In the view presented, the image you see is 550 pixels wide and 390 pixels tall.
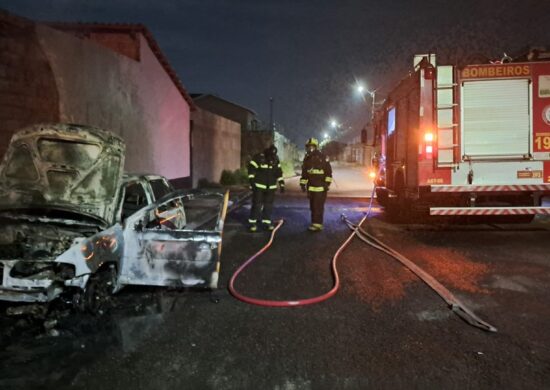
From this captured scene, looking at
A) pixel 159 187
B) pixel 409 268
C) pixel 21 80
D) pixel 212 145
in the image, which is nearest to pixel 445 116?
pixel 409 268

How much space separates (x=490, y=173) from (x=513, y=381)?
19.5 ft

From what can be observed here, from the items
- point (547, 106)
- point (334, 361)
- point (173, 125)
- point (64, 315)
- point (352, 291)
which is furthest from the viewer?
point (173, 125)

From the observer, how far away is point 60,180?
204 inches

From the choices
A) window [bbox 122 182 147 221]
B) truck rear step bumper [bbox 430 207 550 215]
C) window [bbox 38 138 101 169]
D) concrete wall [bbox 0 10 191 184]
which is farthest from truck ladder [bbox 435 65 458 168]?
concrete wall [bbox 0 10 191 184]

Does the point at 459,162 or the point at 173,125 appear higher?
the point at 173,125

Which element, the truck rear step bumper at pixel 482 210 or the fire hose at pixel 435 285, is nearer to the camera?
the fire hose at pixel 435 285

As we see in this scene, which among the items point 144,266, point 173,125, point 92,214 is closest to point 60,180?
point 92,214

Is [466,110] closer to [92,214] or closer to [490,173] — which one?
[490,173]

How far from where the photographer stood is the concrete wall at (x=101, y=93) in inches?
334

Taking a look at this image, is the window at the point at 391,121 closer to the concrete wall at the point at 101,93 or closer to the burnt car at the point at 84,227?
the burnt car at the point at 84,227

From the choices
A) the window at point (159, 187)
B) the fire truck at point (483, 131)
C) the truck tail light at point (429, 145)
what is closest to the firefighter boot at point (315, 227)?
the fire truck at point (483, 131)

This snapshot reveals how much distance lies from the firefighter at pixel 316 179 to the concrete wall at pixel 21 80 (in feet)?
16.2

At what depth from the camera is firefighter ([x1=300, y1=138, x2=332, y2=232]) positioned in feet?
31.2

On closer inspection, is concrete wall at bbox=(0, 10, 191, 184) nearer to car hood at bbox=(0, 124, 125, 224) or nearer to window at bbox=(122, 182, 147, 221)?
window at bbox=(122, 182, 147, 221)
